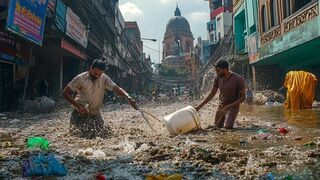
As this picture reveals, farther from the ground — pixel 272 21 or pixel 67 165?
pixel 272 21

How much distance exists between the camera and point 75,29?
55.2 feet

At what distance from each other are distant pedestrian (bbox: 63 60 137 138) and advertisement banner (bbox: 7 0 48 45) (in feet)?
17.2

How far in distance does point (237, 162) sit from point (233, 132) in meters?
2.67

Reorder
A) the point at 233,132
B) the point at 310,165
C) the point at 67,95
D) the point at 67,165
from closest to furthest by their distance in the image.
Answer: the point at 310,165
the point at 67,165
the point at 67,95
the point at 233,132

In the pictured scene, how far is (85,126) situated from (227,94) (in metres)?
2.57

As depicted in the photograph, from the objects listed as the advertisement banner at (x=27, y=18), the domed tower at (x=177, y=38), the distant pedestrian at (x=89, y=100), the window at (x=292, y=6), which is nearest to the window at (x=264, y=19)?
the window at (x=292, y=6)

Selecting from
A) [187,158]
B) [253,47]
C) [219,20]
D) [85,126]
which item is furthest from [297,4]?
[219,20]

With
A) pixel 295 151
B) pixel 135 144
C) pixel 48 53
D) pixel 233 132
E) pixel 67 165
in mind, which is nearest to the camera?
pixel 67 165

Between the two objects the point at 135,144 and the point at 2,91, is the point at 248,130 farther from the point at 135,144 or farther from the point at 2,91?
the point at 2,91

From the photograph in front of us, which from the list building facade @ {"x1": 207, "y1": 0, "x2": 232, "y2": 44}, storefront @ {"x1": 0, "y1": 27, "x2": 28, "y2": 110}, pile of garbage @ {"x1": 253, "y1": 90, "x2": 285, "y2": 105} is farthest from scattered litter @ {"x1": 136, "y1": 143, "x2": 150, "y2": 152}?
building facade @ {"x1": 207, "y1": 0, "x2": 232, "y2": 44}

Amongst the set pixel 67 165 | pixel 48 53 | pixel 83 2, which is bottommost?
pixel 67 165

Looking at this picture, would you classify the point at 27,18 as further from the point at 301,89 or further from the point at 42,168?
the point at 42,168

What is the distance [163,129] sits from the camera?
6727 mm

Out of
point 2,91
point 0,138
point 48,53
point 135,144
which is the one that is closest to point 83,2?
point 48,53
